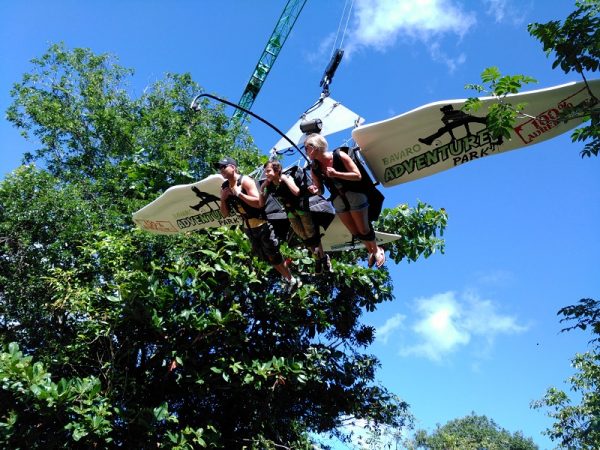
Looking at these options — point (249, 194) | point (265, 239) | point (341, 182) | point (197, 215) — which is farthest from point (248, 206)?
point (197, 215)

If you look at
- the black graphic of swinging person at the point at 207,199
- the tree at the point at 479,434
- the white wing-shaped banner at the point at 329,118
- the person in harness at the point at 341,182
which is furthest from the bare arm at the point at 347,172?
the tree at the point at 479,434

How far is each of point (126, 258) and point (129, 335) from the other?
3.73 feet

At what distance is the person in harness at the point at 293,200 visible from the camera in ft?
15.0

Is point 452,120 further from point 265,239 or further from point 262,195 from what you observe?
point 265,239

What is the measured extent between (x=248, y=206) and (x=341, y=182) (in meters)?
0.99

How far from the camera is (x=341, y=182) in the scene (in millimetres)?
4441

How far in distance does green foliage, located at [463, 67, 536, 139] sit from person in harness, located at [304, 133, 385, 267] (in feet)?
3.32

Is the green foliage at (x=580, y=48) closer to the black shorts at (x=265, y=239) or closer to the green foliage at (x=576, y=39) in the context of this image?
the green foliage at (x=576, y=39)

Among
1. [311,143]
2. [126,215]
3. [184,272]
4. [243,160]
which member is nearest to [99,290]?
[184,272]

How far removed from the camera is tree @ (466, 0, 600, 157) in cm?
384

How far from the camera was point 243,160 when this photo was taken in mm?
10547

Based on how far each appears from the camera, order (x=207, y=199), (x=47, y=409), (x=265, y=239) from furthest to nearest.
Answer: (x=47, y=409) < (x=207, y=199) < (x=265, y=239)

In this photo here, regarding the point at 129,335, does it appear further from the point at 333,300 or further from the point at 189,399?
the point at 333,300

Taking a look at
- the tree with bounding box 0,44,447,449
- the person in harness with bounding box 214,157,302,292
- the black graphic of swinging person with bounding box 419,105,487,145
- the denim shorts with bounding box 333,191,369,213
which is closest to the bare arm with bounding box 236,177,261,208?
the person in harness with bounding box 214,157,302,292
